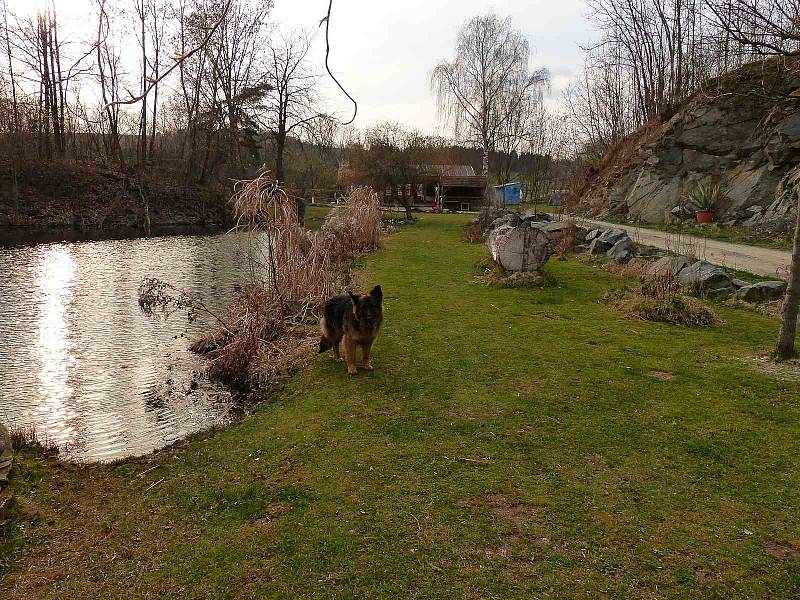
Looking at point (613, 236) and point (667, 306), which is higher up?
point (613, 236)

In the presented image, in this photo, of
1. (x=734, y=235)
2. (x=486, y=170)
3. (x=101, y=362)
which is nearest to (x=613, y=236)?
(x=734, y=235)

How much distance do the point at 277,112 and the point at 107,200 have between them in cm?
1384

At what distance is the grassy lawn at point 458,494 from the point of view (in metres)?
3.33

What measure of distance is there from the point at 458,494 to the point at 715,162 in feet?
77.4

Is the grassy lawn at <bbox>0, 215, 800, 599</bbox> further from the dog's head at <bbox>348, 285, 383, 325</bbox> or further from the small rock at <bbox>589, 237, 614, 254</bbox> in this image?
the small rock at <bbox>589, 237, 614, 254</bbox>

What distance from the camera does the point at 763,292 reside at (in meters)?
10.4

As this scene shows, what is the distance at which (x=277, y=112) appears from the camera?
4066 centimetres

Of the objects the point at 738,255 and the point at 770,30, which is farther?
the point at 738,255

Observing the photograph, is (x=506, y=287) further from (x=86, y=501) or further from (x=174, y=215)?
(x=174, y=215)

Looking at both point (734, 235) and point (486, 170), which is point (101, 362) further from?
point (486, 170)

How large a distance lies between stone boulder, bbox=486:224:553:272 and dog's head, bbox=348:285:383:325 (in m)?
7.72

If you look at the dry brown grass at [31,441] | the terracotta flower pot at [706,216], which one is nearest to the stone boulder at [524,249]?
the terracotta flower pot at [706,216]

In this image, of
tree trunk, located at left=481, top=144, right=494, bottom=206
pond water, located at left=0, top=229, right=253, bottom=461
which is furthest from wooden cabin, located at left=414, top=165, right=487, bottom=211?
pond water, located at left=0, top=229, right=253, bottom=461

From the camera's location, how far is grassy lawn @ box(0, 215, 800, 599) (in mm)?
3332
